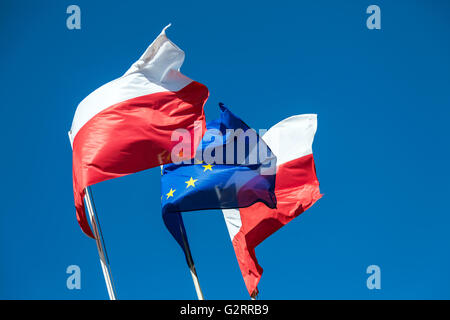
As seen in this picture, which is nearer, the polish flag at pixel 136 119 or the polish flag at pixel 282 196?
the polish flag at pixel 136 119

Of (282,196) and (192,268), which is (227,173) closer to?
(192,268)

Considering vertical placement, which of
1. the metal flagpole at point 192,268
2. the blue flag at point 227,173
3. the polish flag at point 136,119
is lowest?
the metal flagpole at point 192,268

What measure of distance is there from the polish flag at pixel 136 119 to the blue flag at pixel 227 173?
806 millimetres

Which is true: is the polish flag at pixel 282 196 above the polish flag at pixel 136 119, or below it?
below

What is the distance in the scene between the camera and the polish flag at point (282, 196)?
82.2ft

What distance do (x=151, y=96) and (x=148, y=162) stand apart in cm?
232

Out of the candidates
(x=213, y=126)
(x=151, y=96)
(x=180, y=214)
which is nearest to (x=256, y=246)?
(x=180, y=214)

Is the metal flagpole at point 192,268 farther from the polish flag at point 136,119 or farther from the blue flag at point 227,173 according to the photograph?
the polish flag at point 136,119

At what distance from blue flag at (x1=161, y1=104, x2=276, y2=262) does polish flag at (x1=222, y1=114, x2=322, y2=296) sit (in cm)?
400

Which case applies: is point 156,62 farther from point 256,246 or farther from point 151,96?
point 256,246

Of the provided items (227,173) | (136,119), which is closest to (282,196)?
(227,173)

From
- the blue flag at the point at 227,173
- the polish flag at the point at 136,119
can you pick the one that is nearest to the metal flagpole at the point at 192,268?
the blue flag at the point at 227,173

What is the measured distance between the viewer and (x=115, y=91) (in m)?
20.8
